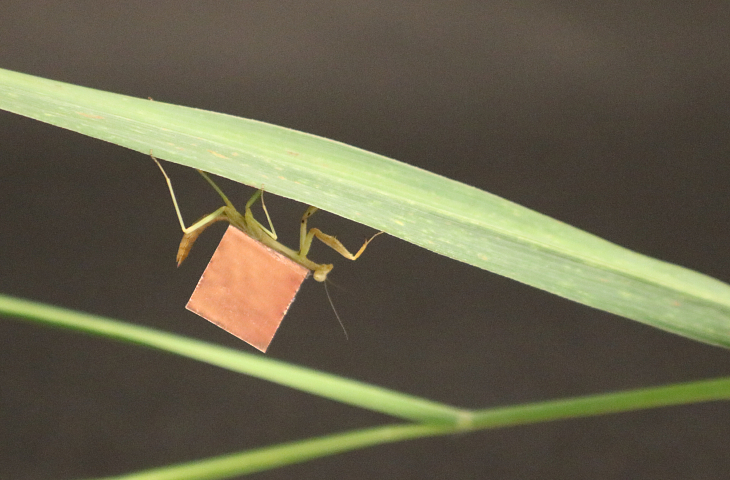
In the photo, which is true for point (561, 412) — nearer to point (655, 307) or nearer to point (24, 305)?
point (655, 307)

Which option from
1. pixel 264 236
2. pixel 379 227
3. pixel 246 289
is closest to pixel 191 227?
pixel 264 236

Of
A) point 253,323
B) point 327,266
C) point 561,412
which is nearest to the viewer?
point 561,412

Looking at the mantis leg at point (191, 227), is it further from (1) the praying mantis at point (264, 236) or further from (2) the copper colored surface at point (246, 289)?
(2) the copper colored surface at point (246, 289)

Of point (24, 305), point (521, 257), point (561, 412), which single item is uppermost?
point (521, 257)

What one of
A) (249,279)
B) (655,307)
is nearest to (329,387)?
(249,279)

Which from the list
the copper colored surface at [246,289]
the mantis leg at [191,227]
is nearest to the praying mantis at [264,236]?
the mantis leg at [191,227]

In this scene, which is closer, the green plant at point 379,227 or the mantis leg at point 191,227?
the green plant at point 379,227

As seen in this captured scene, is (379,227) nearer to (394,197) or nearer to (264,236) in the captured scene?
(394,197)

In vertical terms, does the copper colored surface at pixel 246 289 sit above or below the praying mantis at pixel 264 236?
below
